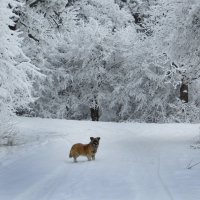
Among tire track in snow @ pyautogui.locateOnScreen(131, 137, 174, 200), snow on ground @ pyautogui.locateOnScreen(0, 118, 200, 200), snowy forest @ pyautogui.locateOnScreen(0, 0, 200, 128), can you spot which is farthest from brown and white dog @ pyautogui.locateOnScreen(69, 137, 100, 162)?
snowy forest @ pyautogui.locateOnScreen(0, 0, 200, 128)

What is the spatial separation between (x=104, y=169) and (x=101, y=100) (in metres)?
23.9

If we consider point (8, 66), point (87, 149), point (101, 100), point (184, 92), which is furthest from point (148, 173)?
point (101, 100)

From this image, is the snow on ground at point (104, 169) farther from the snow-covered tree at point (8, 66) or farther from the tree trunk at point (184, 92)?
the tree trunk at point (184, 92)

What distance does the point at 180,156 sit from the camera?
16062 mm

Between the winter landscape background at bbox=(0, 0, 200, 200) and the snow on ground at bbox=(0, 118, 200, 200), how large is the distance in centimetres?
3

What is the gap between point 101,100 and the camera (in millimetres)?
37281

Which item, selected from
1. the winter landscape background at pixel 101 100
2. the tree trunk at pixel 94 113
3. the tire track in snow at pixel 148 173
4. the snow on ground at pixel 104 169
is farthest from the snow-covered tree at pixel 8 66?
the tree trunk at pixel 94 113

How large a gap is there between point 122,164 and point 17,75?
5.20 metres

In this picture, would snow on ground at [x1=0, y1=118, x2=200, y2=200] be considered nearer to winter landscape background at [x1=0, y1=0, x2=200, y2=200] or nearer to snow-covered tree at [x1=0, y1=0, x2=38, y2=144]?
winter landscape background at [x1=0, y1=0, x2=200, y2=200]

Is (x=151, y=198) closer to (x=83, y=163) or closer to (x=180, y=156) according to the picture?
(x=83, y=163)

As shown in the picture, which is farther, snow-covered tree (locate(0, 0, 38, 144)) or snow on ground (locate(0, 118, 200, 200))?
snow-covered tree (locate(0, 0, 38, 144))

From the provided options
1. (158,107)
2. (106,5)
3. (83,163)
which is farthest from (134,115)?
(83,163)

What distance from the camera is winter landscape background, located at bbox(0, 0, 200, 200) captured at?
11938mm

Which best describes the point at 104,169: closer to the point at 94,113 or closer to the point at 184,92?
the point at 184,92
